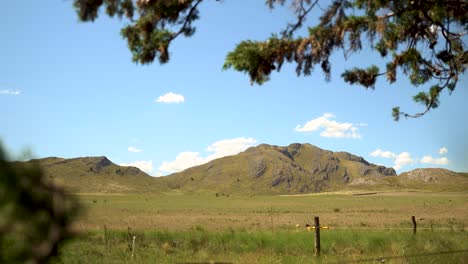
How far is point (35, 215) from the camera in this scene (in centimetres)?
141

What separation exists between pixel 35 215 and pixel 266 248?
16140mm

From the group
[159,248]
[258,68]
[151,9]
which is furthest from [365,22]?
[159,248]

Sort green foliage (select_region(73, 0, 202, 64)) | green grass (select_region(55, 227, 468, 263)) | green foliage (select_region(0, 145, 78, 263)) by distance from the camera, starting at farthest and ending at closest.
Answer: green grass (select_region(55, 227, 468, 263)) < green foliage (select_region(73, 0, 202, 64)) < green foliage (select_region(0, 145, 78, 263))

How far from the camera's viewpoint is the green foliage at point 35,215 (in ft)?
4.50

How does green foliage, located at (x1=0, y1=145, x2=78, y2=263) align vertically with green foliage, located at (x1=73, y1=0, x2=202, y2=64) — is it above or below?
below

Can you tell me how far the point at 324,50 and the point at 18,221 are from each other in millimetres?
7627

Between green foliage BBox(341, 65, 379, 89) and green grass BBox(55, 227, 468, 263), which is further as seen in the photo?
green grass BBox(55, 227, 468, 263)

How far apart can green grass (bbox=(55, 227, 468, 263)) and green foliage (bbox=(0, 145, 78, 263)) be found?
1157 cm

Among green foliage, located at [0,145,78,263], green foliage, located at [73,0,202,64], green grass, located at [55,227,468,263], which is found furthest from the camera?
green grass, located at [55,227,468,263]

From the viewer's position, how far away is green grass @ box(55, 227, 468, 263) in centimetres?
1346

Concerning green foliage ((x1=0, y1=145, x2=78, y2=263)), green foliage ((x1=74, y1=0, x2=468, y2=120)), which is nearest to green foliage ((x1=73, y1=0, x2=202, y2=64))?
green foliage ((x1=74, y1=0, x2=468, y2=120))

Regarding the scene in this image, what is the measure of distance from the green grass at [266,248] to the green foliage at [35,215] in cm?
1157

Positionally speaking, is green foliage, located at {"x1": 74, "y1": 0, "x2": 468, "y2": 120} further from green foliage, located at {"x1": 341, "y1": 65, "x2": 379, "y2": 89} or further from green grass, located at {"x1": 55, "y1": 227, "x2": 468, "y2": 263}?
green grass, located at {"x1": 55, "y1": 227, "x2": 468, "y2": 263}

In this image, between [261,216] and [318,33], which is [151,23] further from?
[261,216]
